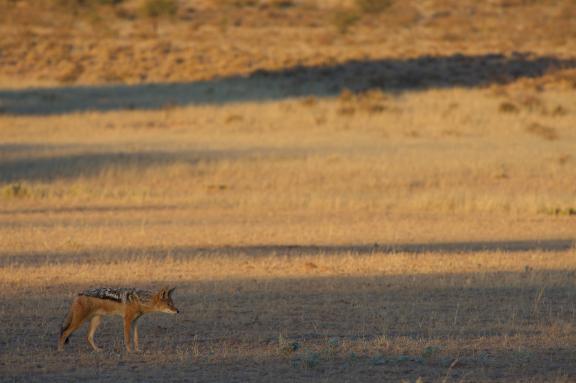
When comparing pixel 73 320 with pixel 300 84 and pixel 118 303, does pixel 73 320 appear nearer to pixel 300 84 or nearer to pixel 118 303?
pixel 118 303

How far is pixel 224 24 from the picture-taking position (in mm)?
71000

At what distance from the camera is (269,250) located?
53.1 ft

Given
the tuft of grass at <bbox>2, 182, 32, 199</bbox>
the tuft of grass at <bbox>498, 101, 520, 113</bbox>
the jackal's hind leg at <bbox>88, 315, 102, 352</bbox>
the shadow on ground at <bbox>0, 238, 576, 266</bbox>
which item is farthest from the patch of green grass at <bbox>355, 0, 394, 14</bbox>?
the jackal's hind leg at <bbox>88, 315, 102, 352</bbox>

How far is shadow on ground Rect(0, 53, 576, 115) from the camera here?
40781mm

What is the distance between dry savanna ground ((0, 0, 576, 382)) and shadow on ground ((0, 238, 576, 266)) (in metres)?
0.07

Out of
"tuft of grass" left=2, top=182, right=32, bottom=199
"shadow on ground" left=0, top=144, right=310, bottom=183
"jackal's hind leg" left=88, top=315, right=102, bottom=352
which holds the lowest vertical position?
"shadow on ground" left=0, top=144, right=310, bottom=183

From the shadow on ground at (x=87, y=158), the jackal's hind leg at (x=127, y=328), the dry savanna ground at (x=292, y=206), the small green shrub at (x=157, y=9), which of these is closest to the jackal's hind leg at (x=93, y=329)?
the dry savanna ground at (x=292, y=206)

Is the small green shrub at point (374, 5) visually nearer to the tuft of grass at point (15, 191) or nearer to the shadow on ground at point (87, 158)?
the shadow on ground at point (87, 158)

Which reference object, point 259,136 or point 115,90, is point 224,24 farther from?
point 259,136

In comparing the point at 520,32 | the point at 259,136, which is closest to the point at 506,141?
the point at 259,136

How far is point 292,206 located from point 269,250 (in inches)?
237

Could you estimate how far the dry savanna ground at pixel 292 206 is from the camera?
9.59 metres

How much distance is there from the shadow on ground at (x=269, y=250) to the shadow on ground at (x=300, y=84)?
907 inches

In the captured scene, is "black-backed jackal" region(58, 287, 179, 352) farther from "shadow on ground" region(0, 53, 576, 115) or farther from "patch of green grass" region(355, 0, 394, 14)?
"patch of green grass" region(355, 0, 394, 14)
